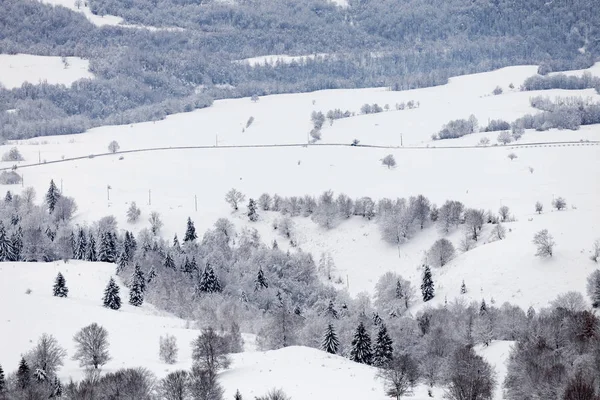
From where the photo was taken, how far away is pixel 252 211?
6801 inches

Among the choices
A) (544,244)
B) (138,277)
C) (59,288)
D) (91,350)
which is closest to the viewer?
(91,350)

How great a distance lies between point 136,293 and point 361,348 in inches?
1595

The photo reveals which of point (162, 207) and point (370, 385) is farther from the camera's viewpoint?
point (162, 207)

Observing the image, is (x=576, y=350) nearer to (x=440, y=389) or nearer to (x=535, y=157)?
(x=440, y=389)

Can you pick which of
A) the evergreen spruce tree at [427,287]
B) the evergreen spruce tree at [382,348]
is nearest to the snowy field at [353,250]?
the evergreen spruce tree at [427,287]

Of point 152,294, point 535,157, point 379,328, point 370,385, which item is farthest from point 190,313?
point 535,157

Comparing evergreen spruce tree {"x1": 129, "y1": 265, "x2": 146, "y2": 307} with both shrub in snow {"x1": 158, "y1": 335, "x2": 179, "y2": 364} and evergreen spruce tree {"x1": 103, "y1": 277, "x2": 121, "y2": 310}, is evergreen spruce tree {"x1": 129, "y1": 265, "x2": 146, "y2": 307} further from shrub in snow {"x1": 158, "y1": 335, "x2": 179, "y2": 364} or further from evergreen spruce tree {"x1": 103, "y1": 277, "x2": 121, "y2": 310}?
shrub in snow {"x1": 158, "y1": 335, "x2": 179, "y2": 364}

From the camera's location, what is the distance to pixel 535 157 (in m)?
190

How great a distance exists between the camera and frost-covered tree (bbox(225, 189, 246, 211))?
178 m

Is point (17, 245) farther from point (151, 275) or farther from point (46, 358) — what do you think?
point (46, 358)

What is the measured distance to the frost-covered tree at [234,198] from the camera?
17775cm

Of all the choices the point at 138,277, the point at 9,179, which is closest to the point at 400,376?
the point at 138,277

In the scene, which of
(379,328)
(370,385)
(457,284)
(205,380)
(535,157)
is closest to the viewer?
(205,380)

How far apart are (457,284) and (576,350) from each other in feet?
159
